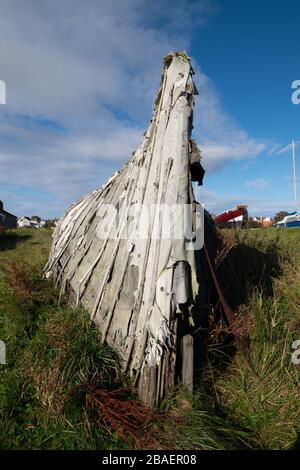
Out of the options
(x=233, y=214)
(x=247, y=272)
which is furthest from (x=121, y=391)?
(x=233, y=214)

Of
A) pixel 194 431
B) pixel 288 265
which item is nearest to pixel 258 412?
pixel 194 431

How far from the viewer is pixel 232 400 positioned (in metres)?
3.67

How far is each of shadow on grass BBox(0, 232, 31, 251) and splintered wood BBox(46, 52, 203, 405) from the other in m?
5.76

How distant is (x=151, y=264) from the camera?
3.81 meters

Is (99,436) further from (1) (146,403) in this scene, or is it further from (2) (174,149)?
(2) (174,149)

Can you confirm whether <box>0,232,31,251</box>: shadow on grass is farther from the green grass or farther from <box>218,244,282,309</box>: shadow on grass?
the green grass

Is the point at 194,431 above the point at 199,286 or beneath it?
beneath

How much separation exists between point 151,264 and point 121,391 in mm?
1250

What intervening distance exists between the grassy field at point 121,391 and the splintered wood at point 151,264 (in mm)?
223

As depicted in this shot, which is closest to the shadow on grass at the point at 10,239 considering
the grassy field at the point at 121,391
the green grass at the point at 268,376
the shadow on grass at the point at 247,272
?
the grassy field at the point at 121,391

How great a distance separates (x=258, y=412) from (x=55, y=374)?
1913 millimetres

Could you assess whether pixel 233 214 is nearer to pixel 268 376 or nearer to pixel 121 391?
pixel 268 376

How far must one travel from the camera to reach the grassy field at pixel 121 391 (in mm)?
3129

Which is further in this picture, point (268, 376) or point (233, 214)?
point (233, 214)
